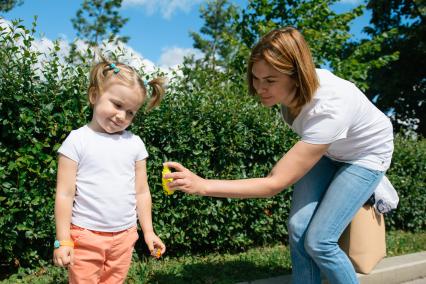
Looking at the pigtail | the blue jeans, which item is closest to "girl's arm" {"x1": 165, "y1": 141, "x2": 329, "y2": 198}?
the blue jeans

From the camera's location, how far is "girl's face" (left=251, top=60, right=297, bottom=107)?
255 cm

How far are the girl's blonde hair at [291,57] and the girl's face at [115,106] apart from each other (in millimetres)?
793

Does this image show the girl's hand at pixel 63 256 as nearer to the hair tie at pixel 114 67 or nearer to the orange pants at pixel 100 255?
the orange pants at pixel 100 255

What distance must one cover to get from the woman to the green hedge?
4.85 feet

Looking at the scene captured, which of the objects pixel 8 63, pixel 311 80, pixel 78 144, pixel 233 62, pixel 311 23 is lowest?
pixel 78 144

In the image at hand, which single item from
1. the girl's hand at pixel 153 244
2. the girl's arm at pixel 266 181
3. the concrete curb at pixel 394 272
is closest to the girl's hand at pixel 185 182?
the girl's arm at pixel 266 181

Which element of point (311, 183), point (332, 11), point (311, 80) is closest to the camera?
point (311, 80)

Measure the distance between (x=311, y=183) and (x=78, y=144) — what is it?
1627 millimetres

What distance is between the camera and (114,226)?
2.42 meters

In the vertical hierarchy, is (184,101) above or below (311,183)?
above

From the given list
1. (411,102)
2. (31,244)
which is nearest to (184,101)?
(31,244)

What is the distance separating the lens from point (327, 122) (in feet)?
8.39

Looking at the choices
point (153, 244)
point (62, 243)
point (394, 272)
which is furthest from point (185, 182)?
point (394, 272)

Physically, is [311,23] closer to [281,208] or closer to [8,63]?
[281,208]
